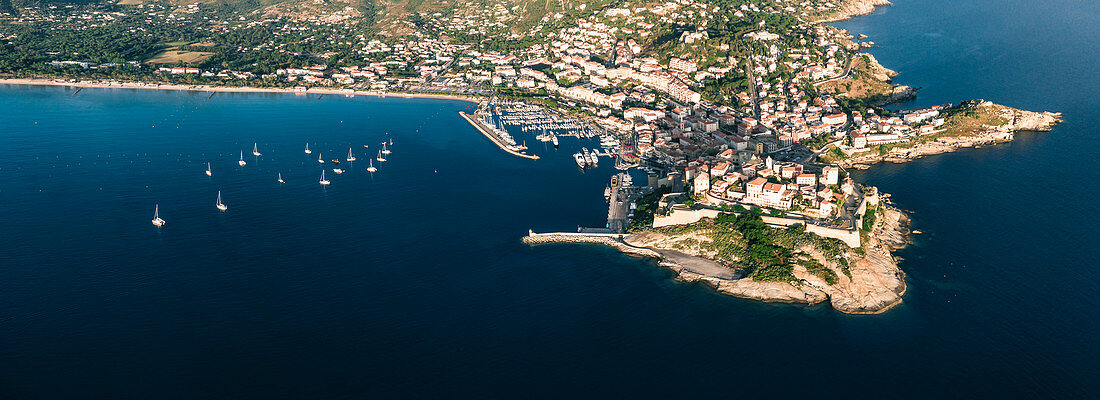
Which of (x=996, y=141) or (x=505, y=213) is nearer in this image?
(x=505, y=213)

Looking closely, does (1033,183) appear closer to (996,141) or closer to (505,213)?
(996,141)

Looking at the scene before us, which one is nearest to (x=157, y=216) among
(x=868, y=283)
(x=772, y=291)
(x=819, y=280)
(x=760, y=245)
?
(x=760, y=245)

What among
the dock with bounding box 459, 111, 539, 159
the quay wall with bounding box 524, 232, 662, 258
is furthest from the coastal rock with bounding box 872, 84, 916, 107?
the quay wall with bounding box 524, 232, 662, 258

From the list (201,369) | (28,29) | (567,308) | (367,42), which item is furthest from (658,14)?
(28,29)

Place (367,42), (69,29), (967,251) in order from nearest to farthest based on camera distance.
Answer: (967,251), (367,42), (69,29)

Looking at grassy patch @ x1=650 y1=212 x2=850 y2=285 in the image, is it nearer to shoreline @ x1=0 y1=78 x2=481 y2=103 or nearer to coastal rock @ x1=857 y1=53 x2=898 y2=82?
coastal rock @ x1=857 y1=53 x2=898 y2=82

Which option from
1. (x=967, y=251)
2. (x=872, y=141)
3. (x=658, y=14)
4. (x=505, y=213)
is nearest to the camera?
(x=967, y=251)
